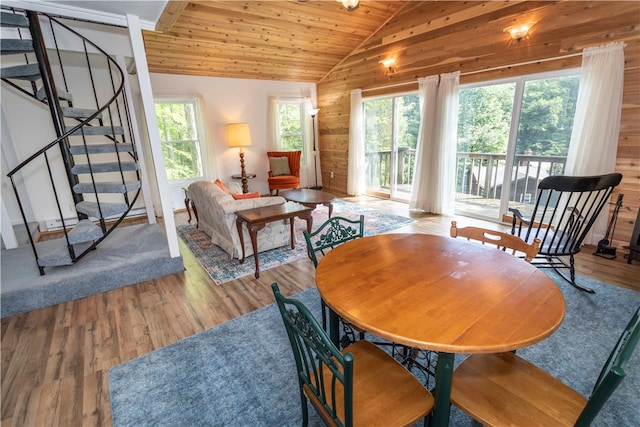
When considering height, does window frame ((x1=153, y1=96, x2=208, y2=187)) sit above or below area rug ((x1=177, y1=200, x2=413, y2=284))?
above

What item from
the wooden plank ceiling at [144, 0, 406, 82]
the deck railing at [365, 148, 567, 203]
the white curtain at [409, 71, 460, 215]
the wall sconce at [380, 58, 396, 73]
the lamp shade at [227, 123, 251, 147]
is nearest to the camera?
the deck railing at [365, 148, 567, 203]

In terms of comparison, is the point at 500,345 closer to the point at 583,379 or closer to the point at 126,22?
the point at 583,379

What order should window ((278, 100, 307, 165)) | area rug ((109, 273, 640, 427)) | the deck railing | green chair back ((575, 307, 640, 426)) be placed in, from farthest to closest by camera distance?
1. window ((278, 100, 307, 165))
2. the deck railing
3. area rug ((109, 273, 640, 427))
4. green chair back ((575, 307, 640, 426))

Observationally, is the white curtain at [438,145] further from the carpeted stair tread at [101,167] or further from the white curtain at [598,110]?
the carpeted stair tread at [101,167]

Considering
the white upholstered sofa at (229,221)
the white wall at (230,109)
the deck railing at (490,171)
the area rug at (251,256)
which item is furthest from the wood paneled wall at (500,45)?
the white upholstered sofa at (229,221)

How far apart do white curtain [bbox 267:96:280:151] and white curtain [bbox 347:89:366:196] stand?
1.63 meters

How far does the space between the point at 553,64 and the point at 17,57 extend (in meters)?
6.88

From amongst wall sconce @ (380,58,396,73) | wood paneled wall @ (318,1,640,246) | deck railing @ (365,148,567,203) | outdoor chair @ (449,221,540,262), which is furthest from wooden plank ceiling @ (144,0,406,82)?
outdoor chair @ (449,221,540,262)

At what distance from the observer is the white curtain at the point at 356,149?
19.3 feet

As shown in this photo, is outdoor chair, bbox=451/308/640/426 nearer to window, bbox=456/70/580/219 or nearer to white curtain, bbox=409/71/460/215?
window, bbox=456/70/580/219

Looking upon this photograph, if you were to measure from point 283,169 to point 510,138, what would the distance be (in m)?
4.08

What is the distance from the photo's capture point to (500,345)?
2.95ft

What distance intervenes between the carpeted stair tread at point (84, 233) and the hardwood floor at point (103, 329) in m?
0.54

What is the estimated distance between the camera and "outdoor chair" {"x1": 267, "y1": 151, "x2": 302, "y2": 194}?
6.05m
